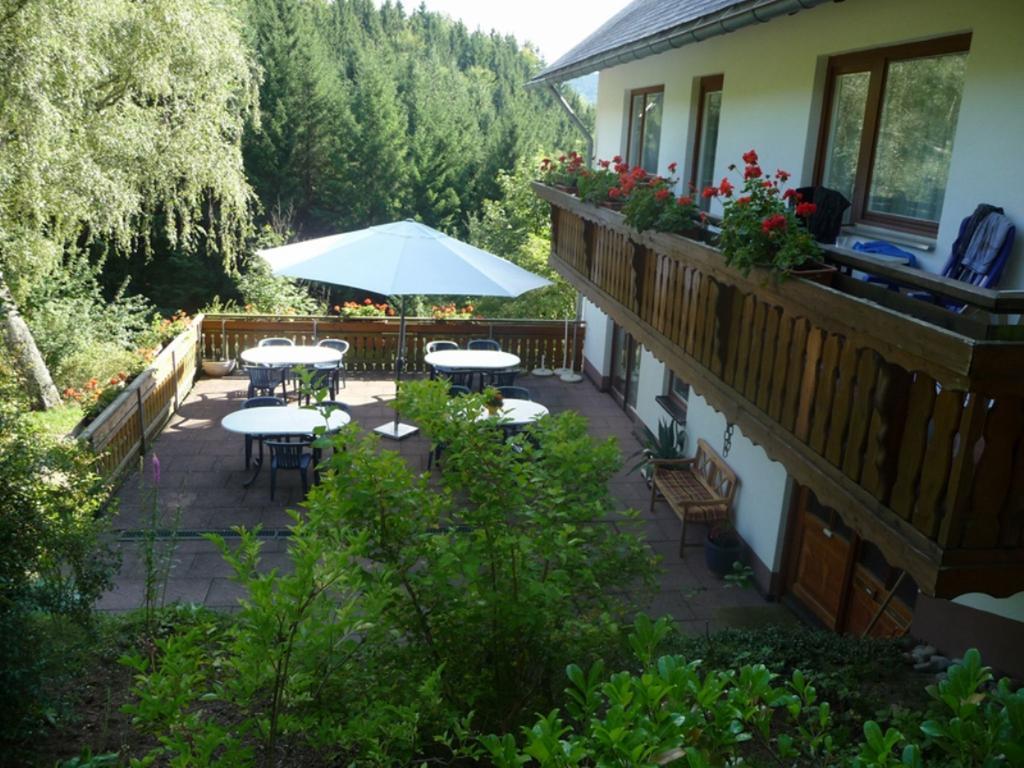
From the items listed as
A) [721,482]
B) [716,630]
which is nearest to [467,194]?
[721,482]

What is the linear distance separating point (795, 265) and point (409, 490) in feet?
8.93

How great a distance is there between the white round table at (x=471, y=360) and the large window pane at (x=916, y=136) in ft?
24.2

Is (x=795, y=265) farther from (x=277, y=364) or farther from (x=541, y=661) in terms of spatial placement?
(x=277, y=364)

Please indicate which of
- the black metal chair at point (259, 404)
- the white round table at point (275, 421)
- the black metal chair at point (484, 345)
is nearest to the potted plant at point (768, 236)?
the white round table at point (275, 421)

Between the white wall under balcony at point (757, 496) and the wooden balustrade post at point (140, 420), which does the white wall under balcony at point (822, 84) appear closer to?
the white wall under balcony at point (757, 496)

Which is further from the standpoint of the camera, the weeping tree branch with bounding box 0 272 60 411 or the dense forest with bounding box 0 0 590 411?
the weeping tree branch with bounding box 0 272 60 411

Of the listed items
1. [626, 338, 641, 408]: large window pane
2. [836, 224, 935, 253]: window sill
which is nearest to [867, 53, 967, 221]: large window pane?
[836, 224, 935, 253]: window sill

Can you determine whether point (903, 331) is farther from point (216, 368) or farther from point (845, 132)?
point (216, 368)

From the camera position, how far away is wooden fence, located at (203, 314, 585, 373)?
16.6 metres

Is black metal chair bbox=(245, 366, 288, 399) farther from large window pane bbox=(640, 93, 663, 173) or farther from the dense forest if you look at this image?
large window pane bbox=(640, 93, 663, 173)

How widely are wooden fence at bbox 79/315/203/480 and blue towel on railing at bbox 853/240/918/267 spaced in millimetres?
6983

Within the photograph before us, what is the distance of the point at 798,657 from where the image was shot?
6.44 meters

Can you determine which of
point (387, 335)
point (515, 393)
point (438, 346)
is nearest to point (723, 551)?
point (515, 393)

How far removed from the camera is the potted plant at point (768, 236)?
5141mm
